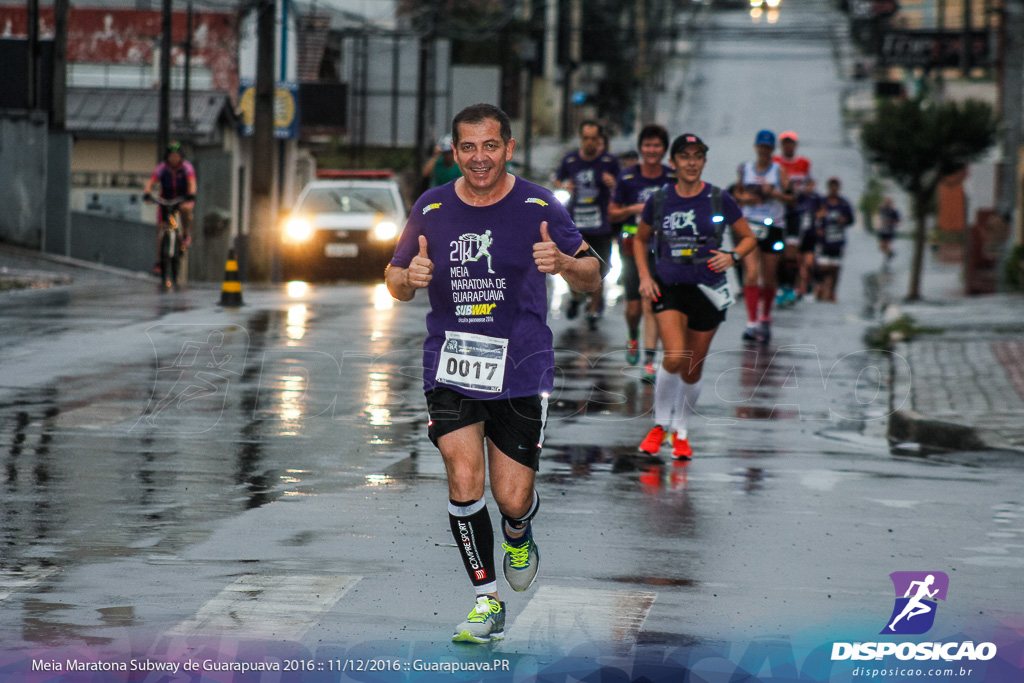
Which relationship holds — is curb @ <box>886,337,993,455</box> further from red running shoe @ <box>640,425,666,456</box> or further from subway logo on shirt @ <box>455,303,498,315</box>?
subway logo on shirt @ <box>455,303,498,315</box>

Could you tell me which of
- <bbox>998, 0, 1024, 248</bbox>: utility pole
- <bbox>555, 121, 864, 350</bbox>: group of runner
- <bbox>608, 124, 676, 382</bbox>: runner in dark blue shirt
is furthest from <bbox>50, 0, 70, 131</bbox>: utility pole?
<bbox>998, 0, 1024, 248</bbox>: utility pole

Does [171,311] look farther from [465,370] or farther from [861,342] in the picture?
[465,370]

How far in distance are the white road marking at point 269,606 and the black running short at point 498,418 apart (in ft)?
2.49

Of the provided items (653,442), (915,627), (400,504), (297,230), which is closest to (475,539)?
(915,627)

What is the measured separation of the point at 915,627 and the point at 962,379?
9076 mm

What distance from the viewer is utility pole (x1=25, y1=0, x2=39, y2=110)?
28.2m

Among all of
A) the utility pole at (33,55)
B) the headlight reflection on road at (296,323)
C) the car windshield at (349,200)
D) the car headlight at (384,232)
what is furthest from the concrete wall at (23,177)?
the headlight reflection on road at (296,323)

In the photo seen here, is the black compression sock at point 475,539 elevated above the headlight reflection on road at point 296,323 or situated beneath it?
elevated above

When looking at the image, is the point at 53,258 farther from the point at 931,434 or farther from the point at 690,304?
the point at 690,304

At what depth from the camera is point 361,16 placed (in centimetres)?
6481

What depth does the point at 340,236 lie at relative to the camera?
28.3 metres

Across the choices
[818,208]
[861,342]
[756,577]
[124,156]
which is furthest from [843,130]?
[756,577]

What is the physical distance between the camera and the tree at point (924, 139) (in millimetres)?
29672

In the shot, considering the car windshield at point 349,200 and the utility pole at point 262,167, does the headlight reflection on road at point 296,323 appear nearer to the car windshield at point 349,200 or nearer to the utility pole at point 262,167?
the car windshield at point 349,200
